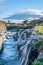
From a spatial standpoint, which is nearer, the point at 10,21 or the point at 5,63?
the point at 5,63

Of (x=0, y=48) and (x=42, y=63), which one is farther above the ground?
(x=42, y=63)

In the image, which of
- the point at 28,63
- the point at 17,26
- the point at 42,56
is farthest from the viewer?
the point at 17,26

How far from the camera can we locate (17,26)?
8281 cm

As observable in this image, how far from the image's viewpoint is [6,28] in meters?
82.9

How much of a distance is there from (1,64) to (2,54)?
1030cm

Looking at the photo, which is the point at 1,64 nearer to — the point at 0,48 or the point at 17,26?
the point at 0,48

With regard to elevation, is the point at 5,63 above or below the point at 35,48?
below

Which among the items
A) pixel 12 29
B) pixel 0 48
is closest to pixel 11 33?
pixel 12 29

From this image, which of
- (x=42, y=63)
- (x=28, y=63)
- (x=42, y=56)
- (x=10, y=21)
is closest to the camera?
(x=42, y=63)

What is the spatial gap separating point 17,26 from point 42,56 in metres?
61.9

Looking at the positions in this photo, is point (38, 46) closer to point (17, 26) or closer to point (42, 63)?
point (42, 63)

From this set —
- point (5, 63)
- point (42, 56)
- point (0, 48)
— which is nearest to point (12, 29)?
point (0, 48)

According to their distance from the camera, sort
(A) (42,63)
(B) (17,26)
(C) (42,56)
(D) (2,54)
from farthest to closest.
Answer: (B) (17,26) → (D) (2,54) → (C) (42,56) → (A) (42,63)

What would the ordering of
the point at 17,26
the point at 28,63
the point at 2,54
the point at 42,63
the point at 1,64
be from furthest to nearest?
1. the point at 17,26
2. the point at 2,54
3. the point at 1,64
4. the point at 28,63
5. the point at 42,63
